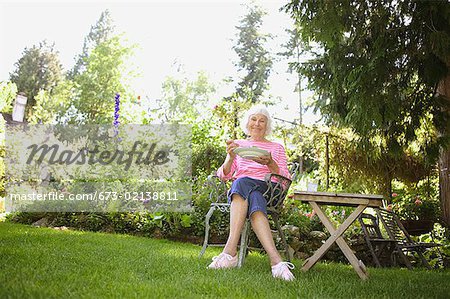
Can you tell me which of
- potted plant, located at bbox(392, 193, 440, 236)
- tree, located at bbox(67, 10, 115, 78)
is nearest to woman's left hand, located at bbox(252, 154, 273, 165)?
potted plant, located at bbox(392, 193, 440, 236)

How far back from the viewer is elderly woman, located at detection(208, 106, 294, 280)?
271 cm

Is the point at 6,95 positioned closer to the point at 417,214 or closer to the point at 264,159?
the point at 417,214

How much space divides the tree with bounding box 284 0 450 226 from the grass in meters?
1.76

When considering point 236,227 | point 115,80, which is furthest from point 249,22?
point 236,227

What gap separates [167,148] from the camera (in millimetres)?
6082

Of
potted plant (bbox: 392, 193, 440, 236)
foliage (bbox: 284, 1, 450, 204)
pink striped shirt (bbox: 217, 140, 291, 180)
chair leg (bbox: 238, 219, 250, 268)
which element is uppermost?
foliage (bbox: 284, 1, 450, 204)

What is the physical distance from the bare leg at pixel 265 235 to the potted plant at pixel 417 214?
306 centimetres

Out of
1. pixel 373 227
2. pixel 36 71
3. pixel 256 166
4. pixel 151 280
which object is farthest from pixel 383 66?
pixel 36 71

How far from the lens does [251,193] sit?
9.42 ft

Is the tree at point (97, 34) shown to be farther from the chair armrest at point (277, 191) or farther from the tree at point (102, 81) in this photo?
the chair armrest at point (277, 191)

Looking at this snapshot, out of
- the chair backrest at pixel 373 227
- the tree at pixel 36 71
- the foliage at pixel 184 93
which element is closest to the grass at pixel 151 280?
the chair backrest at pixel 373 227

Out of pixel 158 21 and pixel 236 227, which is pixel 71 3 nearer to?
pixel 158 21

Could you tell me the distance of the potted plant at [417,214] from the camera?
5.12 metres

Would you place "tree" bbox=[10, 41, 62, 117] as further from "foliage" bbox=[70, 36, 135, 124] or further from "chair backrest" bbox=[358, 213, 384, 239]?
"chair backrest" bbox=[358, 213, 384, 239]
